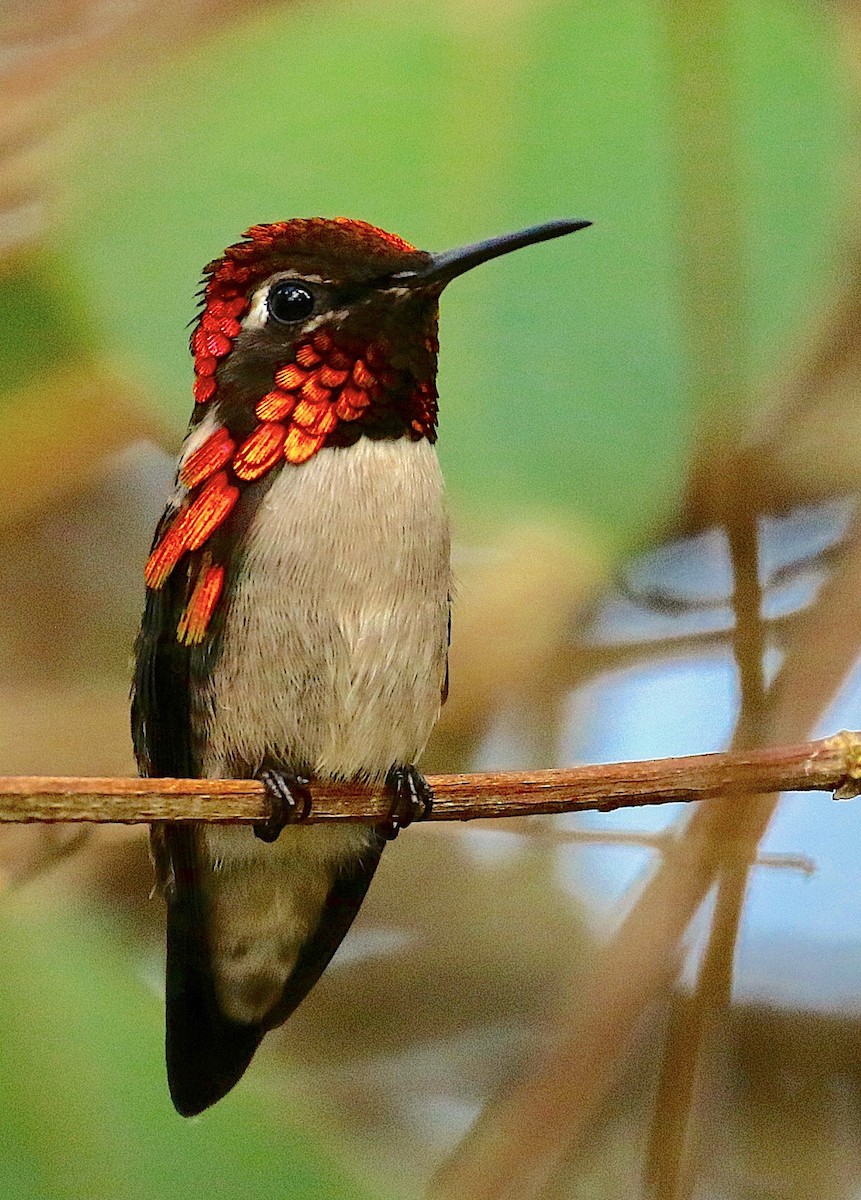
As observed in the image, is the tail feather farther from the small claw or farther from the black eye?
the black eye

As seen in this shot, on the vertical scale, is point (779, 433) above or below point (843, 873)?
above

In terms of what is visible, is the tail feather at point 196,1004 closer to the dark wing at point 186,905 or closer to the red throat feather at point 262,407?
the dark wing at point 186,905

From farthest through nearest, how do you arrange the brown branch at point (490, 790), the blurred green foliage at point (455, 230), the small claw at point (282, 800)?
1. the blurred green foliage at point (455, 230)
2. the small claw at point (282, 800)
3. the brown branch at point (490, 790)

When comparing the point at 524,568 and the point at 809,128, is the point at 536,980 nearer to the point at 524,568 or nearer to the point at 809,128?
the point at 524,568

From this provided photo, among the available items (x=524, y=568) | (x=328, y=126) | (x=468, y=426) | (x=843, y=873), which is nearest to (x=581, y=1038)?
(x=843, y=873)

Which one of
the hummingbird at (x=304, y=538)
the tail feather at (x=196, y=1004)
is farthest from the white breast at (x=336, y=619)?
the tail feather at (x=196, y=1004)
